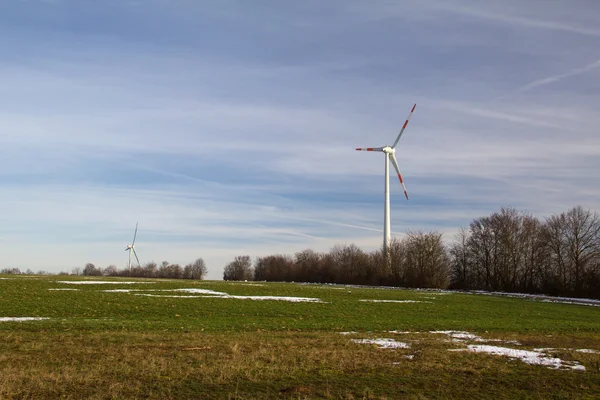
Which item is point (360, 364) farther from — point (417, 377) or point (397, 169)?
point (397, 169)

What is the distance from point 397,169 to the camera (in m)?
102

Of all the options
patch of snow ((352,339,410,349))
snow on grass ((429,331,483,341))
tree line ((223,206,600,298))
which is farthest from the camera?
tree line ((223,206,600,298))

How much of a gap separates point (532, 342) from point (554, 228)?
255ft

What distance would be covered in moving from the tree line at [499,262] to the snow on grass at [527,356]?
63.9 meters

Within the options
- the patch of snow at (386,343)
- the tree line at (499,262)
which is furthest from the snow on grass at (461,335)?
the tree line at (499,262)

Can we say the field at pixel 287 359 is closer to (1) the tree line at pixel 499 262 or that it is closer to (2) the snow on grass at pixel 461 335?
(2) the snow on grass at pixel 461 335

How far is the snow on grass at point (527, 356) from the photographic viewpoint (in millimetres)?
14969

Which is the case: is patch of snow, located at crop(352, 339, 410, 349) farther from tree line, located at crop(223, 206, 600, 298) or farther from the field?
tree line, located at crop(223, 206, 600, 298)

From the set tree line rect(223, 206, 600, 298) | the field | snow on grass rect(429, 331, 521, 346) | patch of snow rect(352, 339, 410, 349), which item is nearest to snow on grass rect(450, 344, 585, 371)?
the field

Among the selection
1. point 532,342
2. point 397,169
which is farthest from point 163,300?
point 397,169

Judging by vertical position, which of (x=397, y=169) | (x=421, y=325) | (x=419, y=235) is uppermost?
(x=397, y=169)

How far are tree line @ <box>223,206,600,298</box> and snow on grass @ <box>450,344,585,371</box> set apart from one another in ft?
210

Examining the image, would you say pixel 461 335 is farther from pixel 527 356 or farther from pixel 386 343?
pixel 527 356

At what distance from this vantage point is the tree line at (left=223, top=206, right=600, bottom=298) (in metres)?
82.8
